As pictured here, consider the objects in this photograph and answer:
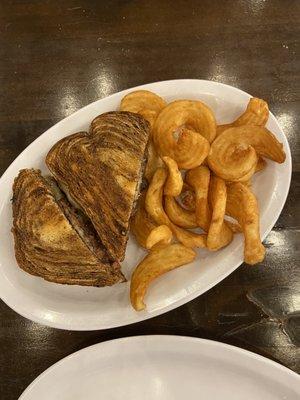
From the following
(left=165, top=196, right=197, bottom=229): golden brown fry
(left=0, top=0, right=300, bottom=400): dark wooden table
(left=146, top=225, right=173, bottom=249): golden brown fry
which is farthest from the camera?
(left=0, top=0, right=300, bottom=400): dark wooden table

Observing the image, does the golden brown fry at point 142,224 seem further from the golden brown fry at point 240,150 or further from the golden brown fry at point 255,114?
the golden brown fry at point 255,114

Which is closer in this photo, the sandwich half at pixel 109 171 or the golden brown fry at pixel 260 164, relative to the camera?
the sandwich half at pixel 109 171

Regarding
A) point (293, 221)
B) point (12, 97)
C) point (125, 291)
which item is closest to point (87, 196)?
point (125, 291)

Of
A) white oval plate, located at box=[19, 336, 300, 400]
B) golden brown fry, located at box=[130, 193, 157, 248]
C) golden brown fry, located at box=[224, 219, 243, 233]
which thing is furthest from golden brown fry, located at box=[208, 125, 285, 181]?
white oval plate, located at box=[19, 336, 300, 400]

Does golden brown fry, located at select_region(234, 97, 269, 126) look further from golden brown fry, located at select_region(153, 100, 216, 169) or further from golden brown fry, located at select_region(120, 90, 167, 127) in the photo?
golden brown fry, located at select_region(120, 90, 167, 127)

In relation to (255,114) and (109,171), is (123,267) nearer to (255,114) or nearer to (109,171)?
(109,171)

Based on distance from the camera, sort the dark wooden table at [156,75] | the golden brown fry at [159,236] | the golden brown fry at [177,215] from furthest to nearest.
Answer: the dark wooden table at [156,75] < the golden brown fry at [177,215] < the golden brown fry at [159,236]

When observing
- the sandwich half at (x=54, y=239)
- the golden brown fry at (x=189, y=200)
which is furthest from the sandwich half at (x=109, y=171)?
the golden brown fry at (x=189, y=200)
